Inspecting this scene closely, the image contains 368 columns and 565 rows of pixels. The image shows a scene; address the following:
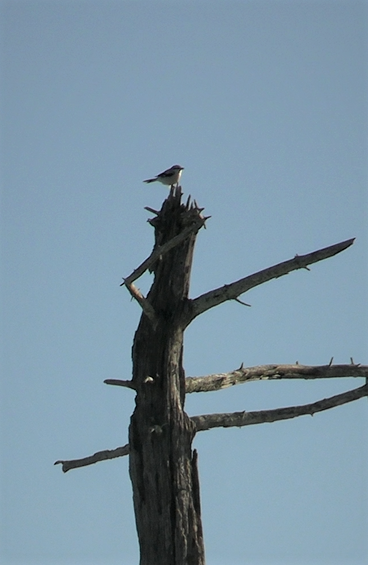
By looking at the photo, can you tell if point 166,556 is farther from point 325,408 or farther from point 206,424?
point 325,408

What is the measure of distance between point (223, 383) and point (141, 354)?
40.4 inches

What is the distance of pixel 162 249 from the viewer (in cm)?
1134

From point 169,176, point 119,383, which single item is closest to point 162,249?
point 119,383

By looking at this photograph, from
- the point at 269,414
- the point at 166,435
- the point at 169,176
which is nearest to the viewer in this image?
the point at 166,435

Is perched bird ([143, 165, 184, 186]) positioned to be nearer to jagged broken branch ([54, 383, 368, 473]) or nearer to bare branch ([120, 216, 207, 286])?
bare branch ([120, 216, 207, 286])

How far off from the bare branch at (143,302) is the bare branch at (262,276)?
47cm

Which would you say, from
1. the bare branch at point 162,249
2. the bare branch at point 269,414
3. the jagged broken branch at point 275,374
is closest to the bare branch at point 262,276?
the bare branch at point 162,249

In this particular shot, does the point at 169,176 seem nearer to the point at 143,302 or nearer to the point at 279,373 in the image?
the point at 279,373

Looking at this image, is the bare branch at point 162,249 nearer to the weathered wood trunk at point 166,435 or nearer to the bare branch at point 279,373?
the weathered wood trunk at point 166,435

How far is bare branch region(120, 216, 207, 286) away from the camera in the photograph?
11.2 meters

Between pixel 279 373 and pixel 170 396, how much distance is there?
1644 mm

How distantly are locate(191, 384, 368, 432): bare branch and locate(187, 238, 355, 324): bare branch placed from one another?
3.77 feet

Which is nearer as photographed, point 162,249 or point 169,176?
point 162,249

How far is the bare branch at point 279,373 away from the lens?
39.4 ft
